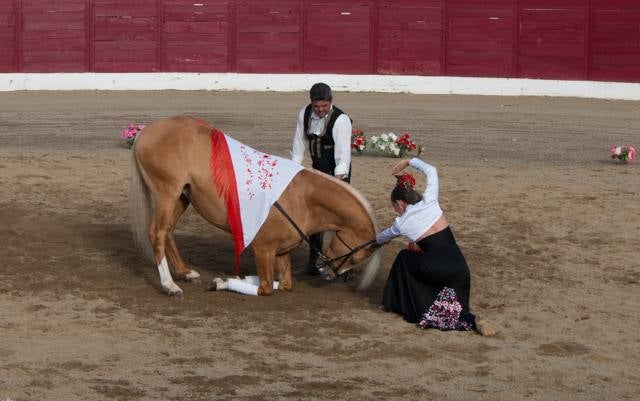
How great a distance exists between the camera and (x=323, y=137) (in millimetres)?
10031

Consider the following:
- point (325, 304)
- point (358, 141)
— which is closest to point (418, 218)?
point (325, 304)

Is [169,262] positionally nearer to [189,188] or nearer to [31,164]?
[189,188]

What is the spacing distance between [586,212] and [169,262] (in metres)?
4.64

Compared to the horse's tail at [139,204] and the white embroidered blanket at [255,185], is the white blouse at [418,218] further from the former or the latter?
the horse's tail at [139,204]

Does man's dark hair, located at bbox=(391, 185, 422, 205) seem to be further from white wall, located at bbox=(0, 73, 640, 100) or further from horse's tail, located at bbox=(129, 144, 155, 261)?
white wall, located at bbox=(0, 73, 640, 100)

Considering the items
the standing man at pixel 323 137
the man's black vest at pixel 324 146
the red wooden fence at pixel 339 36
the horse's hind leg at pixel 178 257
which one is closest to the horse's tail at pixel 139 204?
the horse's hind leg at pixel 178 257

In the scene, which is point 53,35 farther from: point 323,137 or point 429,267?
point 429,267

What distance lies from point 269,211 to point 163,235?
0.83 metres

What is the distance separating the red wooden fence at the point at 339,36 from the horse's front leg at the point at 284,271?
14015 millimetres

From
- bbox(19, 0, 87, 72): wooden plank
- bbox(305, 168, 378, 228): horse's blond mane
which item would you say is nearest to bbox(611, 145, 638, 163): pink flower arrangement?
bbox(305, 168, 378, 228): horse's blond mane

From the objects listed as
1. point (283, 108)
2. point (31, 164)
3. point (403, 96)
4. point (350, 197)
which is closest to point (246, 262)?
point (350, 197)

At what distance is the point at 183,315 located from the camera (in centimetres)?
899

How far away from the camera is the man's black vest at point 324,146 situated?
9947 mm

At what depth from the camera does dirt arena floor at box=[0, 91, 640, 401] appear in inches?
299
